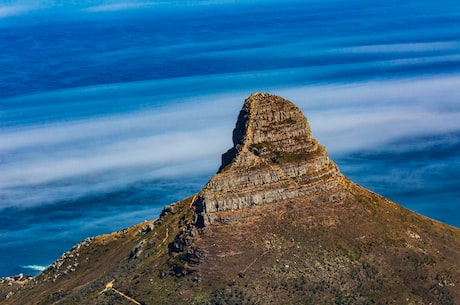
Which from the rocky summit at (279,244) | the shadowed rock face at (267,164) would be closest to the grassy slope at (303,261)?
the rocky summit at (279,244)

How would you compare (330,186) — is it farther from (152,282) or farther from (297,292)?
(152,282)

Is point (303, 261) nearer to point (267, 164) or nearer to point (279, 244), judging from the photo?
point (279, 244)

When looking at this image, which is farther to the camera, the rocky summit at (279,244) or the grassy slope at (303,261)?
the rocky summit at (279,244)

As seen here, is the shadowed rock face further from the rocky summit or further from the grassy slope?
the grassy slope

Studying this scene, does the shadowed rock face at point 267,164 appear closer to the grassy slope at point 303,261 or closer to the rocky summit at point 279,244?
the rocky summit at point 279,244

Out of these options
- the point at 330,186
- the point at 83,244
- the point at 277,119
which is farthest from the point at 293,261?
the point at 83,244

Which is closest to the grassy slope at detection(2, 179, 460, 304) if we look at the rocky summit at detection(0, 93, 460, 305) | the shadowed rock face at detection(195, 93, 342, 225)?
the rocky summit at detection(0, 93, 460, 305)
